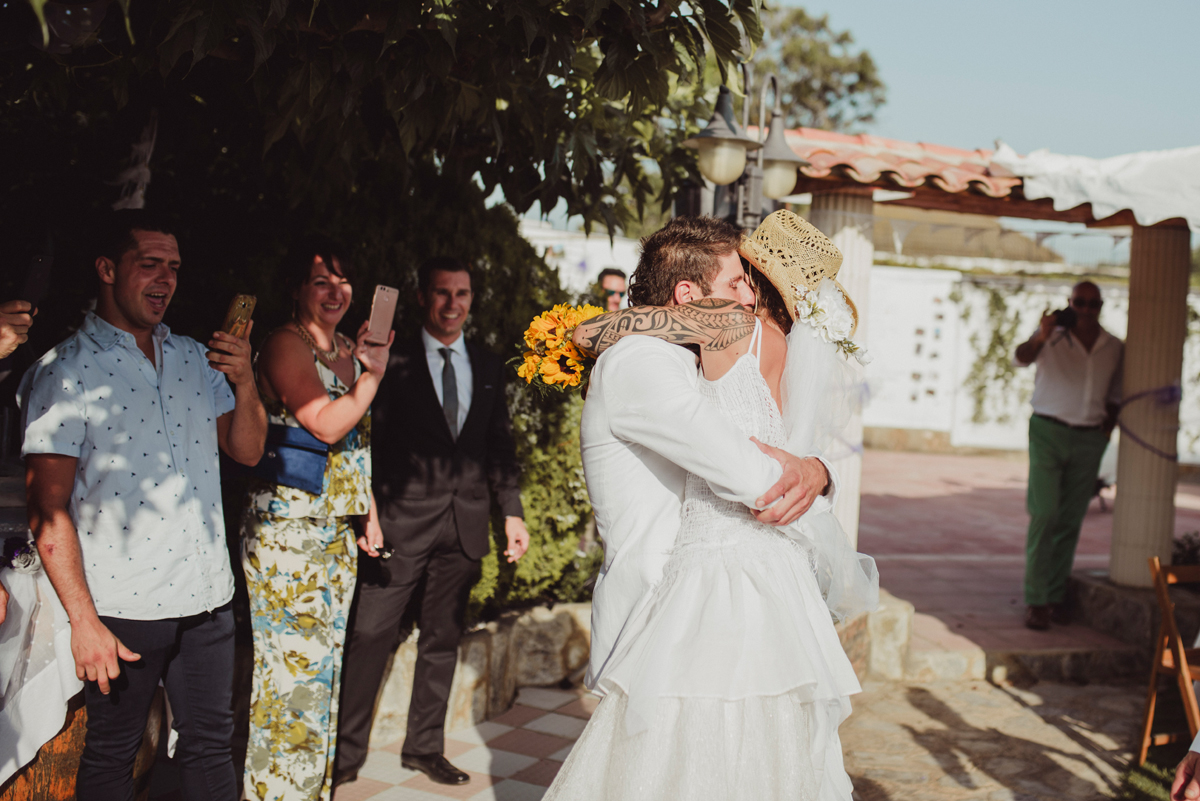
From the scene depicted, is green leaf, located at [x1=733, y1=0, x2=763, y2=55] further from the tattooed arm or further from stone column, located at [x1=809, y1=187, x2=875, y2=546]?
stone column, located at [x1=809, y1=187, x2=875, y2=546]

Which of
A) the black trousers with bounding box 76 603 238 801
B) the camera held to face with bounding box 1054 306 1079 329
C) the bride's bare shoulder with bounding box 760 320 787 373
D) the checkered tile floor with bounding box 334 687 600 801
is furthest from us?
the camera held to face with bounding box 1054 306 1079 329

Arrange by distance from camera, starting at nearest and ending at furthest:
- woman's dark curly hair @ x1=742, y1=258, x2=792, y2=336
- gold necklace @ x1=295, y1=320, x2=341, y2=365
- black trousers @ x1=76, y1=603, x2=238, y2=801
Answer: woman's dark curly hair @ x1=742, y1=258, x2=792, y2=336 < black trousers @ x1=76, y1=603, x2=238, y2=801 < gold necklace @ x1=295, y1=320, x2=341, y2=365

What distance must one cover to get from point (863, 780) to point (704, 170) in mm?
3085

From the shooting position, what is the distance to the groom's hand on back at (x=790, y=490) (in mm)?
2027

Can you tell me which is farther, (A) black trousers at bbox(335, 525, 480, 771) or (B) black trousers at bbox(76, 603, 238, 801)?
(A) black trousers at bbox(335, 525, 480, 771)

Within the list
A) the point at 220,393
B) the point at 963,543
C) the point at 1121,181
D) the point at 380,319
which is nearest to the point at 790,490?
the point at 380,319

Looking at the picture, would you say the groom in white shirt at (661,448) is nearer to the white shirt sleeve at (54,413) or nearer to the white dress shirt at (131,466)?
the white dress shirt at (131,466)

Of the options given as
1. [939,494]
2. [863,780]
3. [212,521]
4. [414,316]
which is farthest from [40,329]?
[939,494]

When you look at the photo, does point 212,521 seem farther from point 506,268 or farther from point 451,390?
point 506,268

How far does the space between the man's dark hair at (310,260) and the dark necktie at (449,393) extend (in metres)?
0.61

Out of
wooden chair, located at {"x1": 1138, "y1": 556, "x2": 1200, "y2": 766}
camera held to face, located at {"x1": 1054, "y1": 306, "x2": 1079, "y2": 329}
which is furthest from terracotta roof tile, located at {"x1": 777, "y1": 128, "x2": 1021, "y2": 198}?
wooden chair, located at {"x1": 1138, "y1": 556, "x2": 1200, "y2": 766}

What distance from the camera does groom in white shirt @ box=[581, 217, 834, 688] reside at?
6.65 ft

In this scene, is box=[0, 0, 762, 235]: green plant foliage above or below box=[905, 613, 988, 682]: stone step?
above

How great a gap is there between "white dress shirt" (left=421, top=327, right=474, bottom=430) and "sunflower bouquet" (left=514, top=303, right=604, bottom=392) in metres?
1.51
